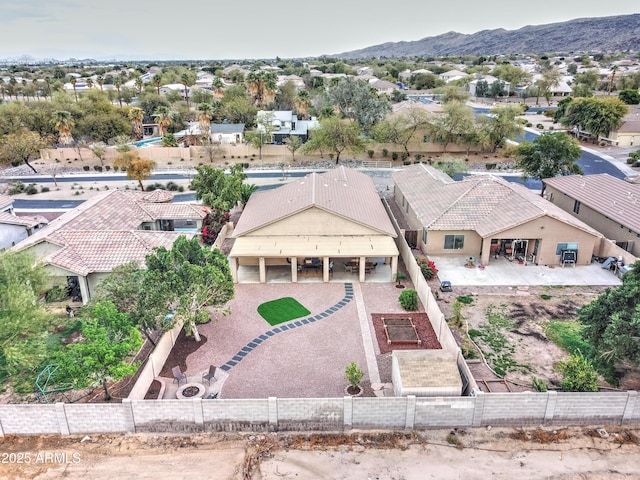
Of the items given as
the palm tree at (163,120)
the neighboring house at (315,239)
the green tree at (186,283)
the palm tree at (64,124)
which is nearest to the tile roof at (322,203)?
the neighboring house at (315,239)

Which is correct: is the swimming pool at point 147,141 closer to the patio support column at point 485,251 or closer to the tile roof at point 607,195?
the patio support column at point 485,251

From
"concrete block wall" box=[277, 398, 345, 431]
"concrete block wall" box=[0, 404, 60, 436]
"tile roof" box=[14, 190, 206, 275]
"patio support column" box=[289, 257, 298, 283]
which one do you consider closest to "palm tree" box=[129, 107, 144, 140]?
"tile roof" box=[14, 190, 206, 275]

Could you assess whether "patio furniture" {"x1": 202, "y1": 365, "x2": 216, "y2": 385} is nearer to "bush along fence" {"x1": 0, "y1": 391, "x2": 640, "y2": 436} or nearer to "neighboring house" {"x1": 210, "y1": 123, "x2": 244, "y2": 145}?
"bush along fence" {"x1": 0, "y1": 391, "x2": 640, "y2": 436}

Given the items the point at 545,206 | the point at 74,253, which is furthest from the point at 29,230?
the point at 545,206

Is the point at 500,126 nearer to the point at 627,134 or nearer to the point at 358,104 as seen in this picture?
the point at 358,104

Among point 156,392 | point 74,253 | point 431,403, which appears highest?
point 74,253

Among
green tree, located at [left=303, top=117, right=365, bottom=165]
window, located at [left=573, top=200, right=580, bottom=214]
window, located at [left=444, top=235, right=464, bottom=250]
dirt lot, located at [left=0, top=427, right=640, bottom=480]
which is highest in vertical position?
green tree, located at [left=303, top=117, right=365, bottom=165]

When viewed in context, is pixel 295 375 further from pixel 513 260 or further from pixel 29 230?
pixel 29 230
